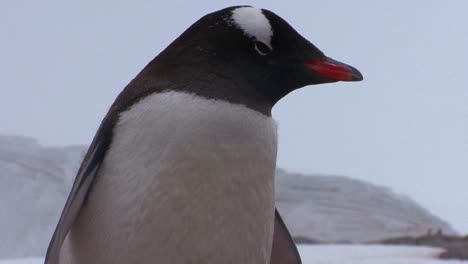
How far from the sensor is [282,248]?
843 mm

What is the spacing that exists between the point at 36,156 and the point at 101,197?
3.85 feet

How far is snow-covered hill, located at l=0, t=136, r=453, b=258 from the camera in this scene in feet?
5.28

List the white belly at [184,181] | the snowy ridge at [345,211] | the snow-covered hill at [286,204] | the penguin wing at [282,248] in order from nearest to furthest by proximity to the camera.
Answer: the white belly at [184,181] < the penguin wing at [282,248] < the snow-covered hill at [286,204] < the snowy ridge at [345,211]

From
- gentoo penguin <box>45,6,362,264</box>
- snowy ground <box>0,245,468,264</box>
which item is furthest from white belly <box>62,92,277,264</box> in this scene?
snowy ground <box>0,245,468,264</box>

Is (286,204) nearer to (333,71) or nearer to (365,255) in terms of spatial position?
(365,255)

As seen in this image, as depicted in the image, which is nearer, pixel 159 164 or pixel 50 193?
pixel 159 164

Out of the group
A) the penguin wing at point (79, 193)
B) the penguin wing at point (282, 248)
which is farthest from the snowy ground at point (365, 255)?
the penguin wing at point (79, 193)

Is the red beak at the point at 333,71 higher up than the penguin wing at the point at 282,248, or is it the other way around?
the red beak at the point at 333,71

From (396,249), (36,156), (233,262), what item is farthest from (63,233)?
(36,156)

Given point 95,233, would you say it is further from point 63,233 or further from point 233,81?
point 233,81

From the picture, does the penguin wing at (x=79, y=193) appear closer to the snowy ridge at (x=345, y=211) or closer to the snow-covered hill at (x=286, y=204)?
the snow-covered hill at (x=286, y=204)

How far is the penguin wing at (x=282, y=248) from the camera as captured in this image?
2.74 feet

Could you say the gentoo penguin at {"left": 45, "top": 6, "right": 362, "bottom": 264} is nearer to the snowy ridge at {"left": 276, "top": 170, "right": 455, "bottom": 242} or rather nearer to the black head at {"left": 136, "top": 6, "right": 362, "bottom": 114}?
the black head at {"left": 136, "top": 6, "right": 362, "bottom": 114}

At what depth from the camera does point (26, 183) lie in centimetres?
168
